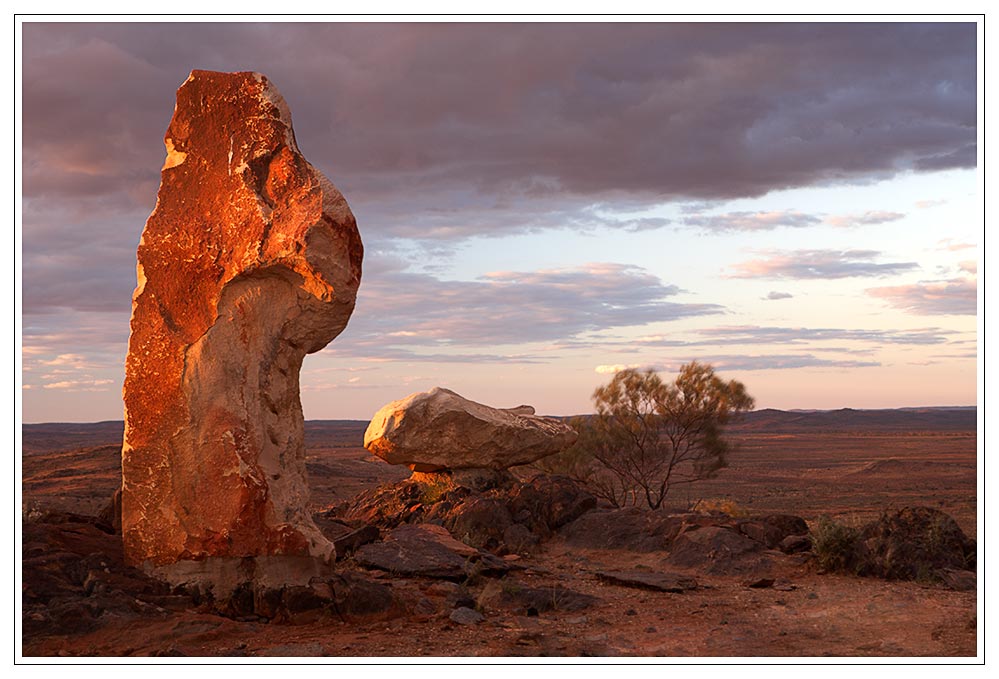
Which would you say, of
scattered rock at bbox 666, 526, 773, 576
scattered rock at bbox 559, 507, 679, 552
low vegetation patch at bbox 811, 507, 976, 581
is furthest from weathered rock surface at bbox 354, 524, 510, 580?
low vegetation patch at bbox 811, 507, 976, 581

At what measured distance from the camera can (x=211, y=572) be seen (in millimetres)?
9180

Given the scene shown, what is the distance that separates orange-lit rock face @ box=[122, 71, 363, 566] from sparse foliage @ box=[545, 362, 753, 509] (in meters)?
13.8

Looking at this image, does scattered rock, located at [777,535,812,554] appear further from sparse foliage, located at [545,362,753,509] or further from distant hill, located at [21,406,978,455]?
distant hill, located at [21,406,978,455]

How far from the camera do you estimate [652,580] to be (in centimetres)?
1109

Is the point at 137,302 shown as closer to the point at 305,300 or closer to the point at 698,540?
the point at 305,300

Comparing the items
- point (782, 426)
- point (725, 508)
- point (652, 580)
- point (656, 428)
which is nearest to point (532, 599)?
point (652, 580)

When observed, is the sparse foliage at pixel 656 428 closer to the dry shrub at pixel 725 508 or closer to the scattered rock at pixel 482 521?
the dry shrub at pixel 725 508

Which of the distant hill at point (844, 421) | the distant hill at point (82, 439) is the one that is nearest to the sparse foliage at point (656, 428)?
the distant hill at point (82, 439)

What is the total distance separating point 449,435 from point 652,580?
610 centimetres

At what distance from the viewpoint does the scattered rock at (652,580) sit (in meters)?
10.9

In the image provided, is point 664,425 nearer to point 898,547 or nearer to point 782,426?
point 898,547

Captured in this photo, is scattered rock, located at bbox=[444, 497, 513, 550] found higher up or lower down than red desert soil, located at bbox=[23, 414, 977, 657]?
higher up

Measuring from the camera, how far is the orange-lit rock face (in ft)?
29.9
